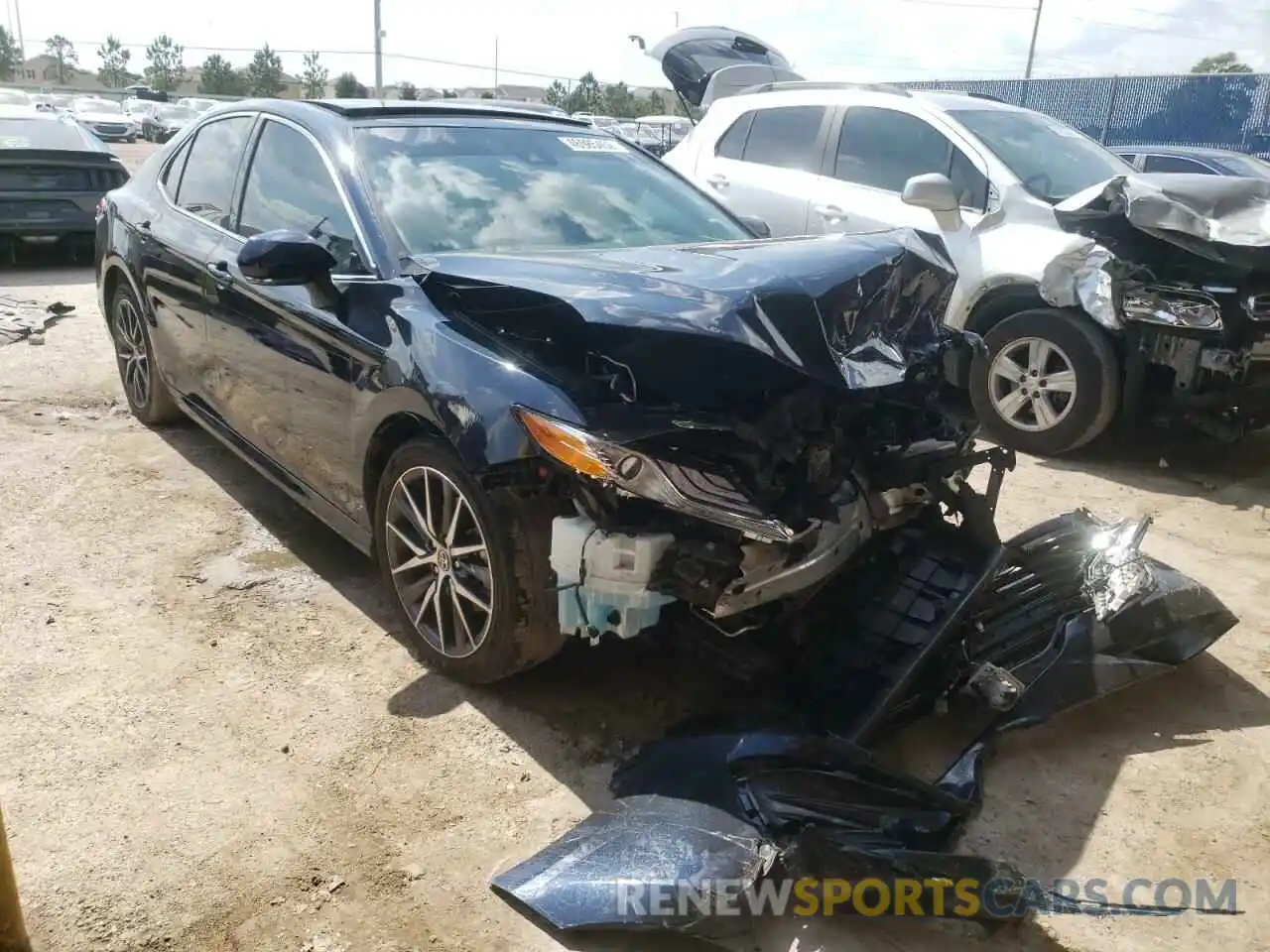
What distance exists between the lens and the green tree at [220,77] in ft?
213

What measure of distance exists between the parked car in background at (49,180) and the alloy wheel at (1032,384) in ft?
28.0

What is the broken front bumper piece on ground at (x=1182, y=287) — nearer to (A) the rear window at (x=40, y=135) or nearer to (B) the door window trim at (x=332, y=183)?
(B) the door window trim at (x=332, y=183)

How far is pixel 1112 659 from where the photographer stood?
295cm

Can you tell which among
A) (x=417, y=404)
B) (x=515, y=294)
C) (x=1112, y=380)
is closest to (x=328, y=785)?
(x=417, y=404)

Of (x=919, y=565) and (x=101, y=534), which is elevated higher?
(x=919, y=565)

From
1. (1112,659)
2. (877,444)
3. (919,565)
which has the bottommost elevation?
(1112,659)

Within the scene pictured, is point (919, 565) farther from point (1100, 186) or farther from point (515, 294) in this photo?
point (1100, 186)

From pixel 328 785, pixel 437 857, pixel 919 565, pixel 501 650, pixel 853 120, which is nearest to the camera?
pixel 437 857

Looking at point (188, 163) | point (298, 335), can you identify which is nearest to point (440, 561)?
point (298, 335)

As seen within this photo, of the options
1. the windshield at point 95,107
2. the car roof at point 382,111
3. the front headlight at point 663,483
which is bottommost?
the front headlight at point 663,483

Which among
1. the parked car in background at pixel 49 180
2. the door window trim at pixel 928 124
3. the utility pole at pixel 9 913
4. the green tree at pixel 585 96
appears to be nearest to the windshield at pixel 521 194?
the utility pole at pixel 9 913

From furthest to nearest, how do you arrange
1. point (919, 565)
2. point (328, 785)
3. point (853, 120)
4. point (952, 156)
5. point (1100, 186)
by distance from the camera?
1. point (853, 120)
2. point (952, 156)
3. point (1100, 186)
4. point (919, 565)
5. point (328, 785)

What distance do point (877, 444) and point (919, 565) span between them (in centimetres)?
44

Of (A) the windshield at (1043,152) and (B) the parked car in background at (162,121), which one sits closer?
(A) the windshield at (1043,152)
